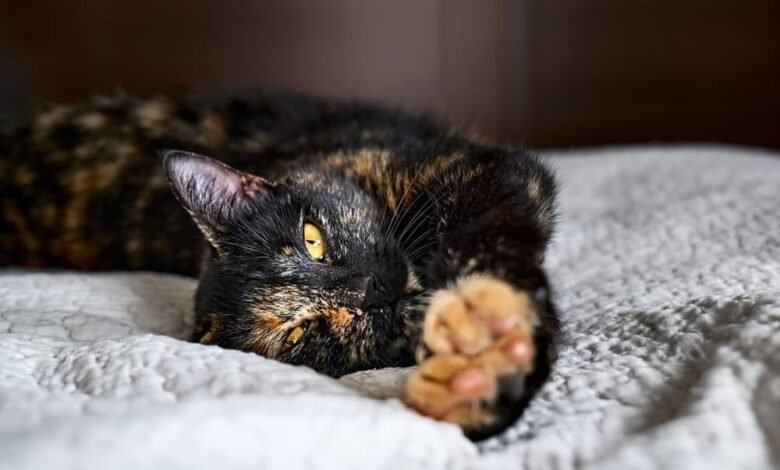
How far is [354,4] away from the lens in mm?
2982

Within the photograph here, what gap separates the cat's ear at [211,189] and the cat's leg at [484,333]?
0.40m

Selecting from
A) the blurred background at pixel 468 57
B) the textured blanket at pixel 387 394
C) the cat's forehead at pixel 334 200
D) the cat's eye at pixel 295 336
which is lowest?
the cat's eye at pixel 295 336

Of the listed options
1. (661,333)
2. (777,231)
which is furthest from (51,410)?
(777,231)

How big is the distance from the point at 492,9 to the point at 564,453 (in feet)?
8.80

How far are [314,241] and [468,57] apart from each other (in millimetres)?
2197

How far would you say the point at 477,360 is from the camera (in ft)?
2.41

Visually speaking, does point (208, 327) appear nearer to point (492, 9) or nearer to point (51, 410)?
point (51, 410)

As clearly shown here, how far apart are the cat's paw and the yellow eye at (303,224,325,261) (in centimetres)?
34

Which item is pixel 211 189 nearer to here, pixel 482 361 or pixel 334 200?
pixel 334 200

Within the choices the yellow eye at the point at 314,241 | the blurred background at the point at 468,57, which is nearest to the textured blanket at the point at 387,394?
the yellow eye at the point at 314,241

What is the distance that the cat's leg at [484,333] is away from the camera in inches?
28.7

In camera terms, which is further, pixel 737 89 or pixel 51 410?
pixel 737 89

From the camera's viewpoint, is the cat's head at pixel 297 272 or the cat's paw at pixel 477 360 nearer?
the cat's paw at pixel 477 360

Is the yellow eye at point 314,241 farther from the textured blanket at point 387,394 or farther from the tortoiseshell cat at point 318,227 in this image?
the textured blanket at point 387,394
